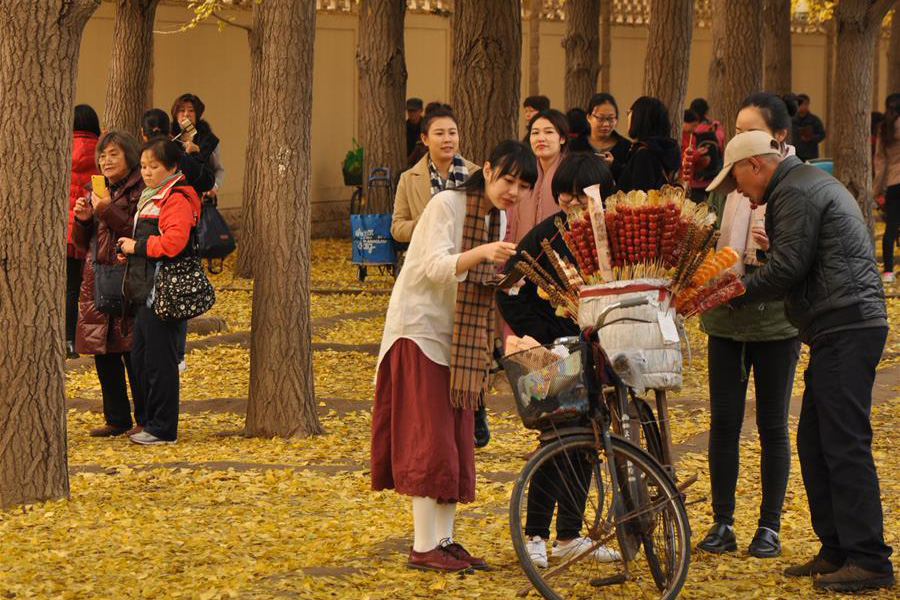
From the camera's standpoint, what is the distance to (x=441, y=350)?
5941mm

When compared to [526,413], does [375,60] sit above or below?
above

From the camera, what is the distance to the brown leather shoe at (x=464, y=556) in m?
6.10

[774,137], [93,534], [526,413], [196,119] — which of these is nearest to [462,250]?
[526,413]

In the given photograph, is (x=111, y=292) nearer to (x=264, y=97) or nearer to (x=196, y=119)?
(x=264, y=97)

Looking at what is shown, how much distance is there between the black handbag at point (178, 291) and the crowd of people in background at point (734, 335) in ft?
10.4

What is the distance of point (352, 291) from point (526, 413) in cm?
1173

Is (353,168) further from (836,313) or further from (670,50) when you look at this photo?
(836,313)

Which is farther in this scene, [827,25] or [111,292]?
[827,25]

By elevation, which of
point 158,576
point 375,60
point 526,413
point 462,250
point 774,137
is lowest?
point 158,576

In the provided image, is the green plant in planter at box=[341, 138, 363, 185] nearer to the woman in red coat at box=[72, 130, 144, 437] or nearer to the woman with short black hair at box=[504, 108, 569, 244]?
the woman in red coat at box=[72, 130, 144, 437]

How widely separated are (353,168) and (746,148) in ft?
59.0

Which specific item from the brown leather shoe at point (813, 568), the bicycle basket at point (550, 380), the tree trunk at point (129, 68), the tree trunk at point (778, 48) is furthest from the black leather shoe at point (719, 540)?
the tree trunk at point (778, 48)

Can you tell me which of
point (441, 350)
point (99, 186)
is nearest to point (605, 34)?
point (99, 186)

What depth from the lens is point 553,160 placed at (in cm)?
812
